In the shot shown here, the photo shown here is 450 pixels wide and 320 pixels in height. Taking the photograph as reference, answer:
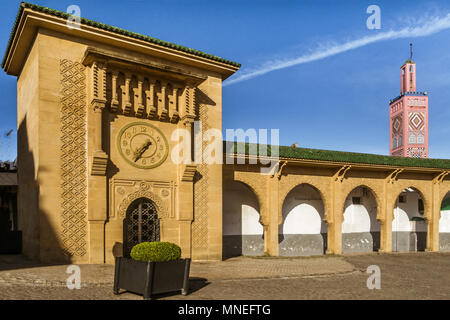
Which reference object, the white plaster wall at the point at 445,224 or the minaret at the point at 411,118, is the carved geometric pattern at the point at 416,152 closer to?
the minaret at the point at 411,118

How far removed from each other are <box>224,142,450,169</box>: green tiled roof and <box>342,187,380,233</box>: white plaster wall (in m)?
2.71

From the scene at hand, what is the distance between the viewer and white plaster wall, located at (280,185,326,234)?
18.7m

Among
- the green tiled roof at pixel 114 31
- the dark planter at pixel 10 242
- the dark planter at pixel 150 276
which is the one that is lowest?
the dark planter at pixel 10 242

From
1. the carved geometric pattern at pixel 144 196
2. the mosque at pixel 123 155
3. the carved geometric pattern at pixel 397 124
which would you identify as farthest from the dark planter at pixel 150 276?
the carved geometric pattern at pixel 397 124

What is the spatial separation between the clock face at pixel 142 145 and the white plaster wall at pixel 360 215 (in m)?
12.0

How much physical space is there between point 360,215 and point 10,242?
1679 centimetres

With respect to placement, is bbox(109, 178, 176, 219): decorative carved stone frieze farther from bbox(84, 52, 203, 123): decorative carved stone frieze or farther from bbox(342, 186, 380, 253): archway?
bbox(342, 186, 380, 253): archway

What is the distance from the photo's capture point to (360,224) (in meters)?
20.7

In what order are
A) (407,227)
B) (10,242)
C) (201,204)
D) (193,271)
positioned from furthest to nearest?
(407,227)
(201,204)
(10,242)
(193,271)

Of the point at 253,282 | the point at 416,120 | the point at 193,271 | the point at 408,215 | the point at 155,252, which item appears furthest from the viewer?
the point at 416,120

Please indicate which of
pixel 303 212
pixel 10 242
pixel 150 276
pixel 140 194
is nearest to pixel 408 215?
pixel 303 212

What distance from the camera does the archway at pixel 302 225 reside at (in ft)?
60.5

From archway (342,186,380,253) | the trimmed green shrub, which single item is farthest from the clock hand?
archway (342,186,380,253)

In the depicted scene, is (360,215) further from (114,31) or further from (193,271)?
(114,31)
